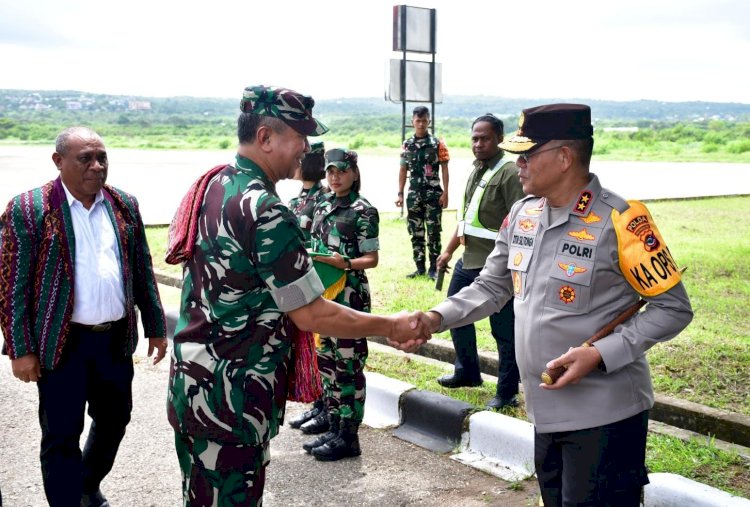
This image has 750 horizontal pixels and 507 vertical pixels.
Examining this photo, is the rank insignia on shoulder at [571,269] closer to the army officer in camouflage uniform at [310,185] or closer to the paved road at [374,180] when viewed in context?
the army officer in camouflage uniform at [310,185]

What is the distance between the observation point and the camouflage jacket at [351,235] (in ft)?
16.7

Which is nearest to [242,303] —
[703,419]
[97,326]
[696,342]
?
[97,326]

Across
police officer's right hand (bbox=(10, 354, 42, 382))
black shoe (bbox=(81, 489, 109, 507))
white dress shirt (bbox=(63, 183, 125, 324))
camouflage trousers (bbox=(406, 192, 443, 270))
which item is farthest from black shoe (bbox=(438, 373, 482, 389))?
camouflage trousers (bbox=(406, 192, 443, 270))

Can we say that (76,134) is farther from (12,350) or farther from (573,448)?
(573,448)

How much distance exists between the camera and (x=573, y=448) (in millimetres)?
2854

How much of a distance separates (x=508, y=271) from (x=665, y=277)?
2.63ft

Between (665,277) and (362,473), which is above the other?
(665,277)

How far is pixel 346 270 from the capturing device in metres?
5.00

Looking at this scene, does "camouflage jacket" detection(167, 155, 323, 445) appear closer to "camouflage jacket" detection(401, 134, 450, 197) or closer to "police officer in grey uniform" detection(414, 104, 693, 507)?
"police officer in grey uniform" detection(414, 104, 693, 507)

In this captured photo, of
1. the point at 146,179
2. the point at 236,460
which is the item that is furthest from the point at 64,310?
the point at 146,179

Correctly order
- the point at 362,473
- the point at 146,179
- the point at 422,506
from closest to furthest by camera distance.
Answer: the point at 422,506
the point at 362,473
the point at 146,179

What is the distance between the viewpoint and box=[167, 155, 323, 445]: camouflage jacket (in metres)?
2.66

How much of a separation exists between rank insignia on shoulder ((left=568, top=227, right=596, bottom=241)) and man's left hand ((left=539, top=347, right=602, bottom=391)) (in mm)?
380

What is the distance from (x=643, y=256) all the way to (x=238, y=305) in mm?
1318
